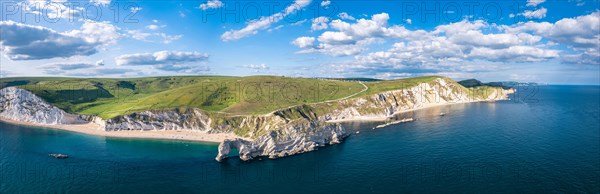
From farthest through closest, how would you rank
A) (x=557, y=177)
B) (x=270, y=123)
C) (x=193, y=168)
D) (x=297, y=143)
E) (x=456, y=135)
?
(x=270, y=123)
(x=456, y=135)
(x=297, y=143)
(x=193, y=168)
(x=557, y=177)

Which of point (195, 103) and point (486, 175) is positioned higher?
point (195, 103)

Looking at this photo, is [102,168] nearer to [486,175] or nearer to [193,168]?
[193,168]

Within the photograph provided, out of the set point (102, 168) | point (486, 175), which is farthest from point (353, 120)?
point (102, 168)

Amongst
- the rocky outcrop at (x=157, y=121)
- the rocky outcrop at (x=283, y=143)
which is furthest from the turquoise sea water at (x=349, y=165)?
the rocky outcrop at (x=157, y=121)

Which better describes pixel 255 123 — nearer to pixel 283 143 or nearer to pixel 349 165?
pixel 283 143

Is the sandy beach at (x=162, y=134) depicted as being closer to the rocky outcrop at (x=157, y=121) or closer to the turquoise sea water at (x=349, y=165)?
the rocky outcrop at (x=157, y=121)

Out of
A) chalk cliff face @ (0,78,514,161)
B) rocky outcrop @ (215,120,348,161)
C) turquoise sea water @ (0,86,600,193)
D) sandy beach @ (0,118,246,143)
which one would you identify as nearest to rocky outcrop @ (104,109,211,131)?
chalk cliff face @ (0,78,514,161)

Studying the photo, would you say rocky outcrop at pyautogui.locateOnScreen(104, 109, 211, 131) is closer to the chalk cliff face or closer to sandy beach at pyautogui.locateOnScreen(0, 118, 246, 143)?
the chalk cliff face
